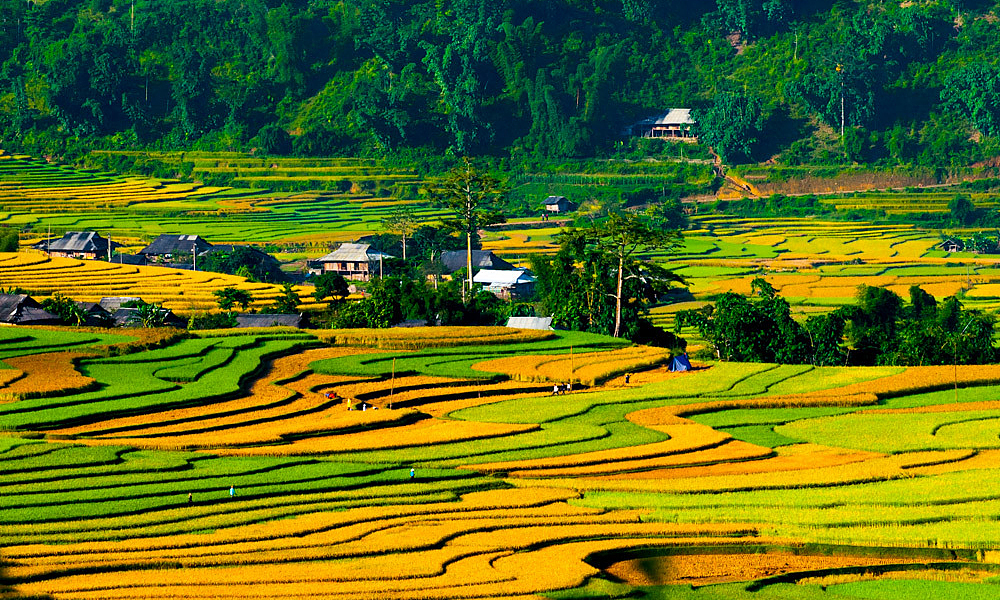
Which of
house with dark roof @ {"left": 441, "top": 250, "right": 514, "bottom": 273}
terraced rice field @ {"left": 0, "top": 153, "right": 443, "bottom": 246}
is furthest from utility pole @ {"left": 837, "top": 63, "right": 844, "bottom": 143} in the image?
house with dark roof @ {"left": 441, "top": 250, "right": 514, "bottom": 273}

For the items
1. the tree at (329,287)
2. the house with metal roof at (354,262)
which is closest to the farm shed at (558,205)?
the house with metal roof at (354,262)

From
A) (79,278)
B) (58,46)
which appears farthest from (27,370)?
(58,46)

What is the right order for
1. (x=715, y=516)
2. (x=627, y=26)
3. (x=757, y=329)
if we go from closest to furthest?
(x=715, y=516)
(x=757, y=329)
(x=627, y=26)

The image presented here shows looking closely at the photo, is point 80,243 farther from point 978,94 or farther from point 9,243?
point 978,94

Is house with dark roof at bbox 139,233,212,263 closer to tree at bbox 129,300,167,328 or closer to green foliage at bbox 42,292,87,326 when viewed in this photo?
tree at bbox 129,300,167,328

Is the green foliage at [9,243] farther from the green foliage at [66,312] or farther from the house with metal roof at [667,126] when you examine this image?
the house with metal roof at [667,126]

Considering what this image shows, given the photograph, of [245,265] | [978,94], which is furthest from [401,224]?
[978,94]

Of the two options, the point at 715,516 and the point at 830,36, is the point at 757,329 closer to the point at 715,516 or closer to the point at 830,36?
the point at 715,516
